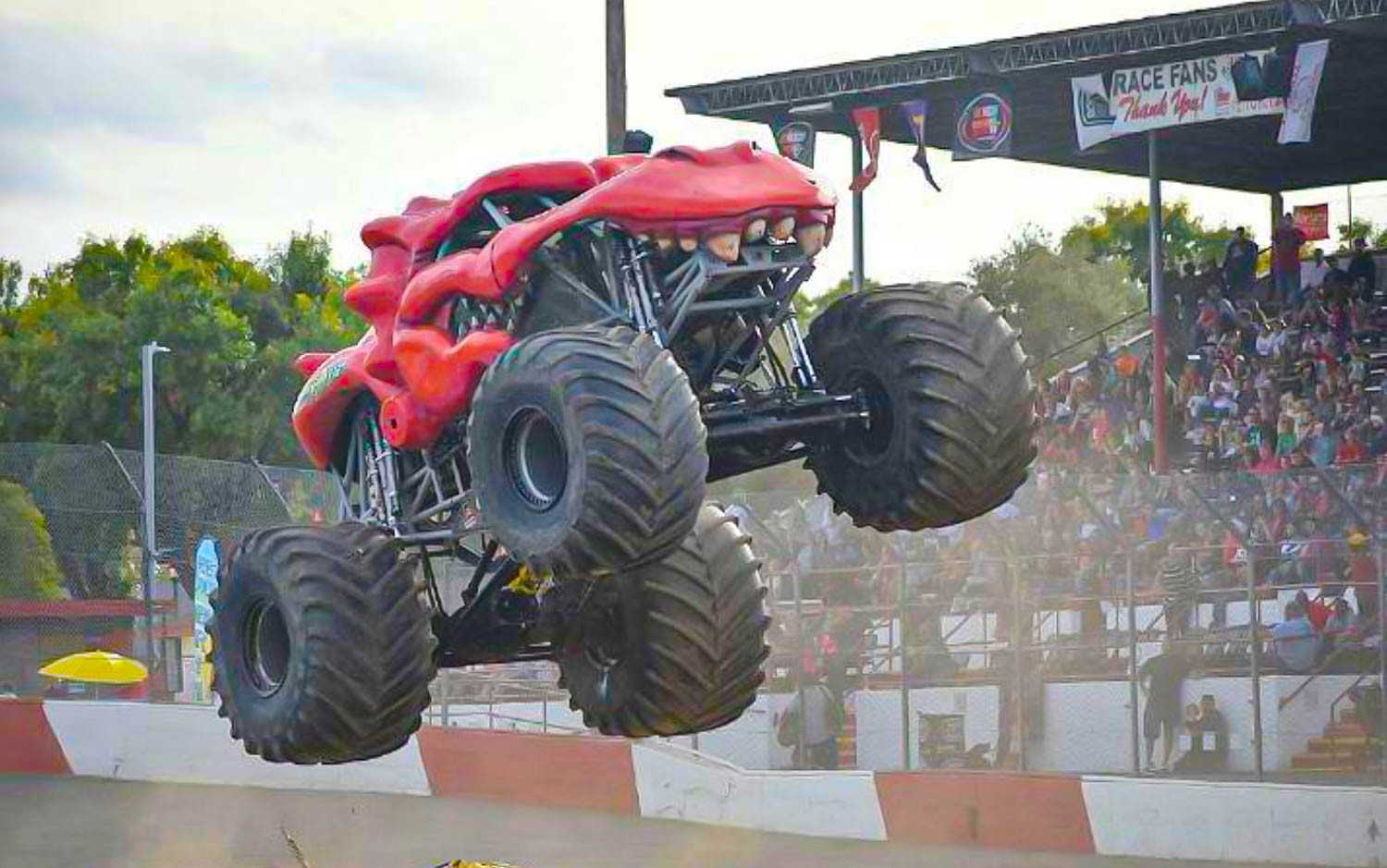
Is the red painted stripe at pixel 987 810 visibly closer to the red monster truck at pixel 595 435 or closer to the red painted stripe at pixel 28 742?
the red monster truck at pixel 595 435

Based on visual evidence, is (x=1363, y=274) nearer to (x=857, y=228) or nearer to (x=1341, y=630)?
(x=857, y=228)

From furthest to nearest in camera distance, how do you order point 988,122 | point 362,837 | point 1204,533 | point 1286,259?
point 1286,259 → point 988,122 → point 362,837 → point 1204,533

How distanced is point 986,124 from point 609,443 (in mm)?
16872

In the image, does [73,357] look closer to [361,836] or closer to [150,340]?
[150,340]

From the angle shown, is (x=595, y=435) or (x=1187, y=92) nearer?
(x=595, y=435)

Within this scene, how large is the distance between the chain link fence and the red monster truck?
831 centimetres

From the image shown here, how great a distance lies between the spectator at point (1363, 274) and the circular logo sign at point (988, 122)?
3.89 m

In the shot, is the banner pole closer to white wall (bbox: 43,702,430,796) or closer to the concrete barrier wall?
the concrete barrier wall

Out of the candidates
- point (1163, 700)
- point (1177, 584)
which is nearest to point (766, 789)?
point (1163, 700)

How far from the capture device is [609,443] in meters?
8.55

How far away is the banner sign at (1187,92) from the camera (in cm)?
2309

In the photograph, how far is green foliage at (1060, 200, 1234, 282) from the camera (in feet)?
249

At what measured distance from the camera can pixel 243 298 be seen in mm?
44156

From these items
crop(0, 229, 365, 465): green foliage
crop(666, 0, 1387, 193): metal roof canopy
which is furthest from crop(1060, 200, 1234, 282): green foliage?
crop(666, 0, 1387, 193): metal roof canopy
